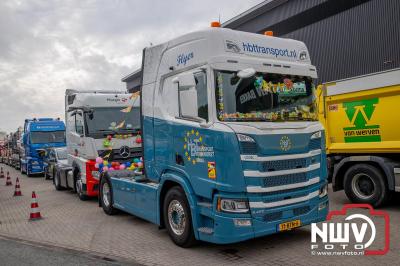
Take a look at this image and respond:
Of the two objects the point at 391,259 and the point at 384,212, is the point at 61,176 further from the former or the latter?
the point at 391,259

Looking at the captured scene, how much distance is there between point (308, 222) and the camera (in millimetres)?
6133

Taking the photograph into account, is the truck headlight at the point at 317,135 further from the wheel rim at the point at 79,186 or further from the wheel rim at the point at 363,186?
the wheel rim at the point at 79,186

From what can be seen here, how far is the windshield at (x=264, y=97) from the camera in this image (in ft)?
18.5

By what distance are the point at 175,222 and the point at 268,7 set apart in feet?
59.9

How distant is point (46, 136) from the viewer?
74.6 feet

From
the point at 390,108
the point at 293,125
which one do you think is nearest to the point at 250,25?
the point at 390,108

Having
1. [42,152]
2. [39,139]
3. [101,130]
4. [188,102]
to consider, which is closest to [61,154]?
[42,152]

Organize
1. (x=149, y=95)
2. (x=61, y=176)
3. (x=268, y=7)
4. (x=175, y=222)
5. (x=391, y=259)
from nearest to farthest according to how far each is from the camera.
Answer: (x=391, y=259)
(x=175, y=222)
(x=149, y=95)
(x=61, y=176)
(x=268, y=7)

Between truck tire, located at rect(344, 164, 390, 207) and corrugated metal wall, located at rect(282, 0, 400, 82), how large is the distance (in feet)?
30.1

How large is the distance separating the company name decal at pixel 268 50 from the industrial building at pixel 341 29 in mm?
11800

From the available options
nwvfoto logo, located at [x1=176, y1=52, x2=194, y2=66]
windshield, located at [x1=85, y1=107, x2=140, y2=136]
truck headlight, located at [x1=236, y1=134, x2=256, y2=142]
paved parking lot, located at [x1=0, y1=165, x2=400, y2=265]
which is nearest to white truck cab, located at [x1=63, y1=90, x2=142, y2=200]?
windshield, located at [x1=85, y1=107, x2=140, y2=136]

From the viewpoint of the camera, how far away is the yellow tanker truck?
8.34 meters

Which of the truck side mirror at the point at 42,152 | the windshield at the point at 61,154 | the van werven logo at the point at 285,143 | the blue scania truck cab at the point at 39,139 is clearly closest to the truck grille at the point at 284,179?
the van werven logo at the point at 285,143

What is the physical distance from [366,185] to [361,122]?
4.63ft
